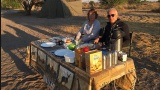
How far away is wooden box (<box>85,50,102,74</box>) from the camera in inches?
90.0

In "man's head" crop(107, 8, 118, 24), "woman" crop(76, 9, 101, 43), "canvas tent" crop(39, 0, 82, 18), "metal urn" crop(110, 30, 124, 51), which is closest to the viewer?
"metal urn" crop(110, 30, 124, 51)

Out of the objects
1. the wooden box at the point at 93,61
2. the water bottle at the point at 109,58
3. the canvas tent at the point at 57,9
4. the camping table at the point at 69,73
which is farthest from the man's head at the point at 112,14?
the canvas tent at the point at 57,9

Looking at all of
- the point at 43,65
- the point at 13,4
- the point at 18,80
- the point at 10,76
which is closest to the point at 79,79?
the point at 43,65

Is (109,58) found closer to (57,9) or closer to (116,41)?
(116,41)

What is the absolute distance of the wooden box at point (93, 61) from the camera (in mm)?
2287

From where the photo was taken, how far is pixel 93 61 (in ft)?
7.61

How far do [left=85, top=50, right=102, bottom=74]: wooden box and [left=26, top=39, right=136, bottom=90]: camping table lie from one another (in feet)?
0.23

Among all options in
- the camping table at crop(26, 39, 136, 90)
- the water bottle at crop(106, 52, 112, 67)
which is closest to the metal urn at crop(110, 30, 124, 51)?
the camping table at crop(26, 39, 136, 90)

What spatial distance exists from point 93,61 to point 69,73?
0.67m

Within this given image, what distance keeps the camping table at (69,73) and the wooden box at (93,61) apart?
0.07 meters

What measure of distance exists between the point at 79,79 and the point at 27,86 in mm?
1904

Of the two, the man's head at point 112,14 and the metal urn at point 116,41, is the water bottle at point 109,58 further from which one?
the man's head at point 112,14

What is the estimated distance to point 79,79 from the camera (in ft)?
8.80

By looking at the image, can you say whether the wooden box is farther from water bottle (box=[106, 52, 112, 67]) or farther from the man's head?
the man's head
